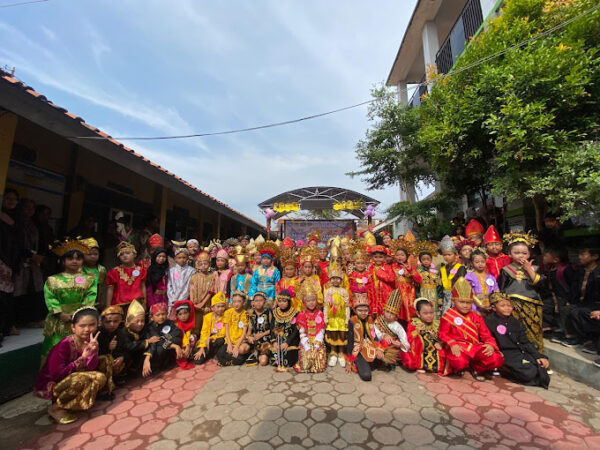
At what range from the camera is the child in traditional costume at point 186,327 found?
3568mm

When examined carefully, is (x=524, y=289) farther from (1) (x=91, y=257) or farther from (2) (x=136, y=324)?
(1) (x=91, y=257)

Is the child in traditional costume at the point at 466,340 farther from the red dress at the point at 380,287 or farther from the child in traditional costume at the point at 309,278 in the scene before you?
the child in traditional costume at the point at 309,278

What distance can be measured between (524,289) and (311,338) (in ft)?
9.87

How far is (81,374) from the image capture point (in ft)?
8.35

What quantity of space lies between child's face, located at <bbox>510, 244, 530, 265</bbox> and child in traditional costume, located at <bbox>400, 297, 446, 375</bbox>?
4.76ft

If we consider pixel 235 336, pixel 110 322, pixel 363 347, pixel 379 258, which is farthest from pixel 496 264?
pixel 110 322

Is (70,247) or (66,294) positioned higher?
(70,247)

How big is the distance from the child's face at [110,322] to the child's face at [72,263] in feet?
2.29

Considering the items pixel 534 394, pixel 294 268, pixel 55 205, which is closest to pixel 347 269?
pixel 294 268

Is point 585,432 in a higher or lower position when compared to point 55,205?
lower

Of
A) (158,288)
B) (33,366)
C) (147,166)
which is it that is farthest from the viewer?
(147,166)

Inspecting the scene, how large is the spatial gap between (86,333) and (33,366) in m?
1.20

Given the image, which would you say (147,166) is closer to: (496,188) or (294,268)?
(294,268)

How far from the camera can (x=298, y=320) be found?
374 cm
